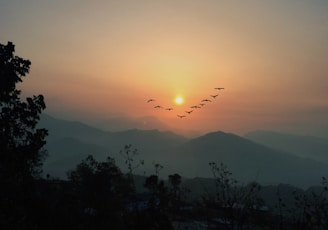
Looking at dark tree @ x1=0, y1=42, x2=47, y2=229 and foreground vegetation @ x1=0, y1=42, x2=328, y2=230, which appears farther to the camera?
dark tree @ x1=0, y1=42, x2=47, y2=229

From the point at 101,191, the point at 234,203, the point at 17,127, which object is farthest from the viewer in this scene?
the point at 101,191

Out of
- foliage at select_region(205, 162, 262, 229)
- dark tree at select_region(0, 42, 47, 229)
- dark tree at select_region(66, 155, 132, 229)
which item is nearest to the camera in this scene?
foliage at select_region(205, 162, 262, 229)

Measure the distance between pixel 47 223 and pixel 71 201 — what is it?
3979 millimetres

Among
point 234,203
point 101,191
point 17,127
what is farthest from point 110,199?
point 234,203

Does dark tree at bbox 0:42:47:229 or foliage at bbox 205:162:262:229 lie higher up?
dark tree at bbox 0:42:47:229

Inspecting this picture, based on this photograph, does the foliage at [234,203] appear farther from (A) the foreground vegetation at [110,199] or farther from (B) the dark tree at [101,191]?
(B) the dark tree at [101,191]

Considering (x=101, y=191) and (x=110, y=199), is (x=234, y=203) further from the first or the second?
(x=101, y=191)

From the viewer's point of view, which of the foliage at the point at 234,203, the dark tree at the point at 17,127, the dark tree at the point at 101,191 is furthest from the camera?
the dark tree at the point at 101,191

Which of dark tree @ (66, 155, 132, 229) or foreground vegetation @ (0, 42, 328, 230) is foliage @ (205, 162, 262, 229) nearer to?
foreground vegetation @ (0, 42, 328, 230)

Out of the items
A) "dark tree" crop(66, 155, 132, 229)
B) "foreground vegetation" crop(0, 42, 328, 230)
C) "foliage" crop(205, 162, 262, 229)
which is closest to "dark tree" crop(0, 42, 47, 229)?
"foreground vegetation" crop(0, 42, 328, 230)

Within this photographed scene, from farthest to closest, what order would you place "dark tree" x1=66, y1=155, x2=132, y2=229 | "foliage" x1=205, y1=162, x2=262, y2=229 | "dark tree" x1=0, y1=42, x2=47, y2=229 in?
"dark tree" x1=66, y1=155, x2=132, y2=229 < "dark tree" x1=0, y1=42, x2=47, y2=229 < "foliage" x1=205, y1=162, x2=262, y2=229

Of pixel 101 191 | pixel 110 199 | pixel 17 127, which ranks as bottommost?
pixel 110 199

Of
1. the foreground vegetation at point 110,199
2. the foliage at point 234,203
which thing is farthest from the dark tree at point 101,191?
the foliage at point 234,203

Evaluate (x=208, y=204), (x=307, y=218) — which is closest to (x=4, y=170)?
(x=208, y=204)
